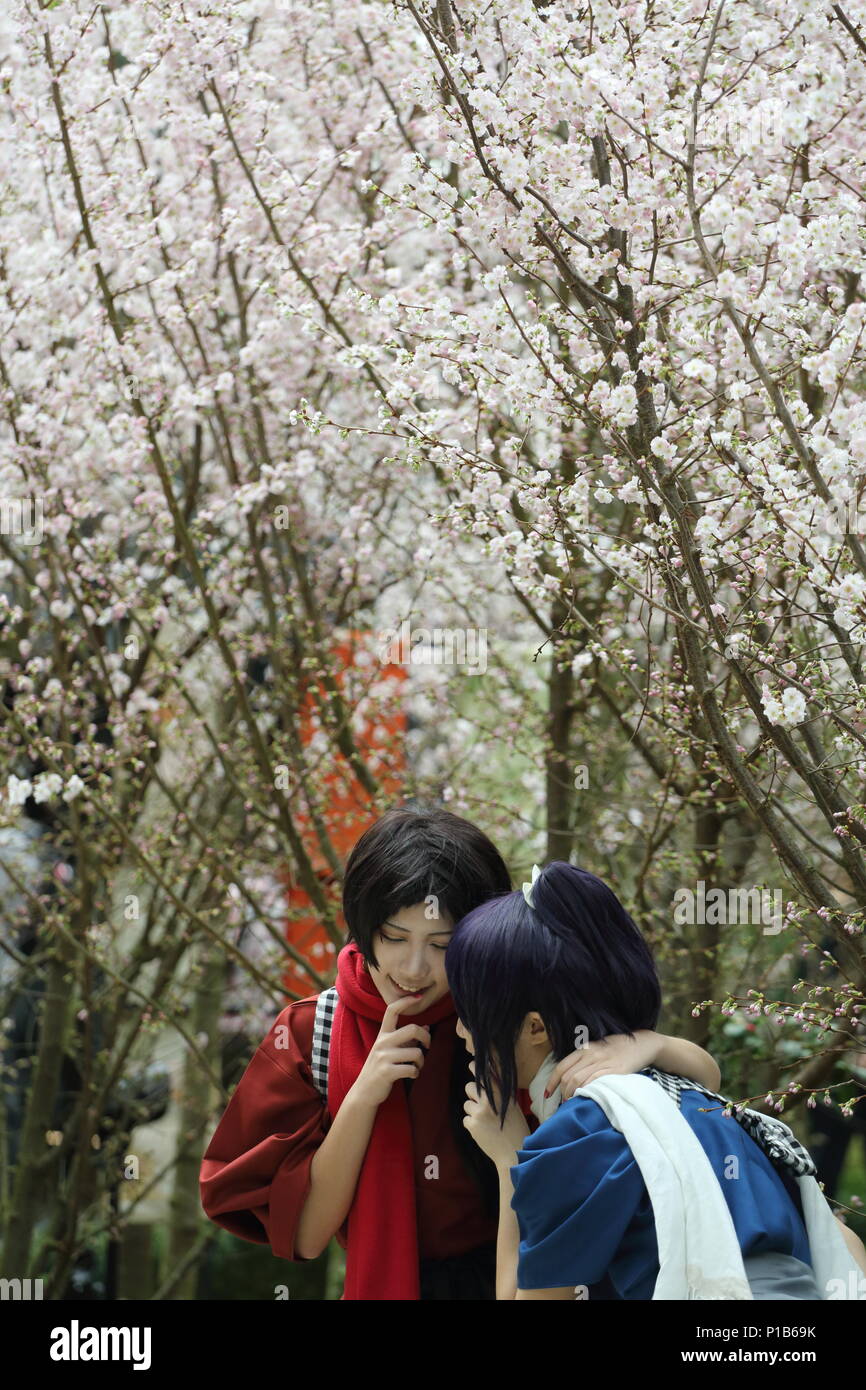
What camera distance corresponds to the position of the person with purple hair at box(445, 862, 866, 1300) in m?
1.67

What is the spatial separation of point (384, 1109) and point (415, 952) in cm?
28

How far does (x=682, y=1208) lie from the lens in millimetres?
1649

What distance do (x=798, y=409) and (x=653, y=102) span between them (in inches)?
25.6

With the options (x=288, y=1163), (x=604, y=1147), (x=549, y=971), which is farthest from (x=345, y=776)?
(x=604, y=1147)

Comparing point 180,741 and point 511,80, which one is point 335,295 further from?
point 180,741

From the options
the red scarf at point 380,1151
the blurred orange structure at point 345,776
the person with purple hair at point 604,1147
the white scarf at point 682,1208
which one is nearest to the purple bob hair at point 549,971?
the person with purple hair at point 604,1147

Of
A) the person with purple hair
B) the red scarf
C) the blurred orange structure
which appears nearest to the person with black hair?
the red scarf

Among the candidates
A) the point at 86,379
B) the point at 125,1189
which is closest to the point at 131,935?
the point at 125,1189

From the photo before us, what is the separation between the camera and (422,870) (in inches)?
80.2

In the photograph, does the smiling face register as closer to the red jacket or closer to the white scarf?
the red jacket

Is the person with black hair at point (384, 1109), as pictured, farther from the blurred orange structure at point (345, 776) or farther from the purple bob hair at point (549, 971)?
the blurred orange structure at point (345, 776)

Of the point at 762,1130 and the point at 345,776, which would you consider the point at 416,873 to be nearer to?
the point at 762,1130

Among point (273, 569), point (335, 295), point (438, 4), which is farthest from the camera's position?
point (273, 569)

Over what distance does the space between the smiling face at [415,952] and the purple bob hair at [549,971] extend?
0.13 metres
